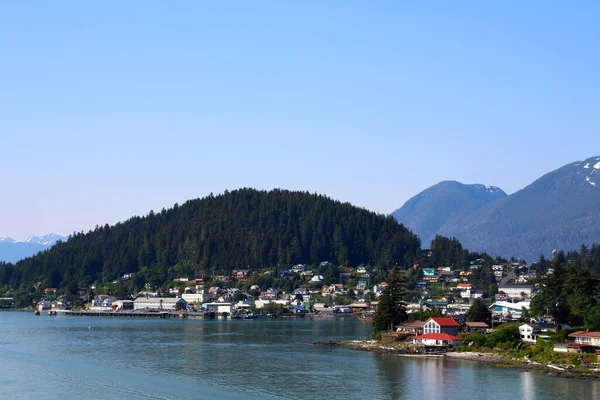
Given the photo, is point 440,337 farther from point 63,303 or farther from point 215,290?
point 63,303

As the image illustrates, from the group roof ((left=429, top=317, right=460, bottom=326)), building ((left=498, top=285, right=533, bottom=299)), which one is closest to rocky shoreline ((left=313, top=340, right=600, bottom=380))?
roof ((left=429, top=317, right=460, bottom=326))

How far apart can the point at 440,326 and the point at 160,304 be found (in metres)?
65.3

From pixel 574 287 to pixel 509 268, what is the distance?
72824mm

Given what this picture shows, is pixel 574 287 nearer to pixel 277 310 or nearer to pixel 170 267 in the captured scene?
pixel 277 310

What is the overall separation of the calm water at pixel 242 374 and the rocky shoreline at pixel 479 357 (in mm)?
1094

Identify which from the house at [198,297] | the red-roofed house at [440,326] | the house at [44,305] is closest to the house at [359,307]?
the house at [198,297]

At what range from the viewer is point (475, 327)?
176ft

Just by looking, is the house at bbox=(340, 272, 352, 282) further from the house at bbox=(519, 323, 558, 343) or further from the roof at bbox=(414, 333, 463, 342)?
the house at bbox=(519, 323, 558, 343)

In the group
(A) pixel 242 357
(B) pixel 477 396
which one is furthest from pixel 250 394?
(A) pixel 242 357

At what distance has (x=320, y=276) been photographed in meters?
121

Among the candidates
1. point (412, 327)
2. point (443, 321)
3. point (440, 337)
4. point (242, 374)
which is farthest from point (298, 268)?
point (242, 374)

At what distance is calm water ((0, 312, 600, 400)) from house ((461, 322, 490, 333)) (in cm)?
899

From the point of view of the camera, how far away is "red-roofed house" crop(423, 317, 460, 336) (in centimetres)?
5112

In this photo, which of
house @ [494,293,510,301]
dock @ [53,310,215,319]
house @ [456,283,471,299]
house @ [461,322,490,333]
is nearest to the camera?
house @ [461,322,490,333]
